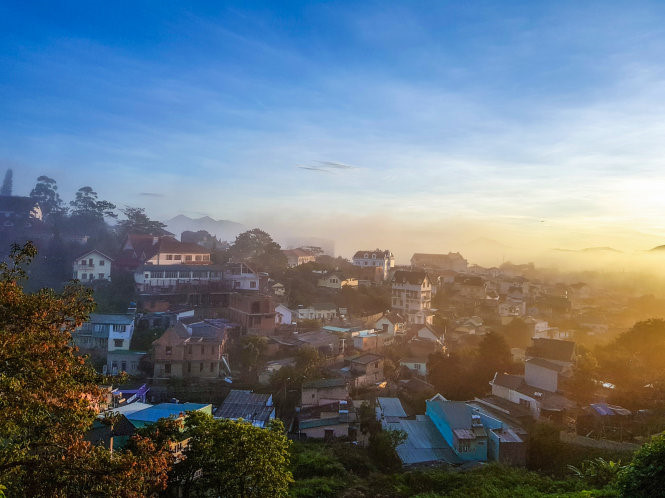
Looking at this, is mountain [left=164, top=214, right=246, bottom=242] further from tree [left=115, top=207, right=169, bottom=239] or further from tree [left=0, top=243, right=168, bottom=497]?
tree [left=0, top=243, right=168, bottom=497]

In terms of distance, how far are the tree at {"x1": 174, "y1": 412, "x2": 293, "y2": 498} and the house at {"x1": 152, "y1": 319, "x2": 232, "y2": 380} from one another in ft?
50.9

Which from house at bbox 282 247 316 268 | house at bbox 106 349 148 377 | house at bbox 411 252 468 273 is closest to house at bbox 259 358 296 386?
house at bbox 106 349 148 377

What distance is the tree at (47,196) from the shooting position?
5256cm

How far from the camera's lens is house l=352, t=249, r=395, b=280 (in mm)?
58569

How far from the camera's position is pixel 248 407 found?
20.3 meters

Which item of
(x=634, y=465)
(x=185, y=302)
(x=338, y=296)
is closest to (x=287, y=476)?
(x=634, y=465)

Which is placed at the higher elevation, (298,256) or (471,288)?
(298,256)

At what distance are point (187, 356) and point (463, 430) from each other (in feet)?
48.6

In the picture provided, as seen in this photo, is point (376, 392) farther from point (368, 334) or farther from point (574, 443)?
point (574, 443)

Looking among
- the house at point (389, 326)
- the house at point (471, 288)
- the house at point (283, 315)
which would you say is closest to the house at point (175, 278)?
the house at point (283, 315)

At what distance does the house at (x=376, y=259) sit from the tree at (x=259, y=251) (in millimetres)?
14426

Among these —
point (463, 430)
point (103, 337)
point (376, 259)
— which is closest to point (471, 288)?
point (376, 259)

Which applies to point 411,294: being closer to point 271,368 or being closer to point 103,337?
point 271,368

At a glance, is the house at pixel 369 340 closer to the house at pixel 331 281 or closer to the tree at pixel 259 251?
the house at pixel 331 281
